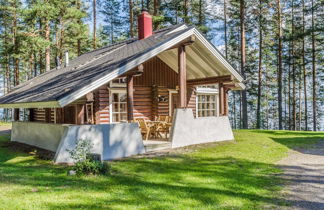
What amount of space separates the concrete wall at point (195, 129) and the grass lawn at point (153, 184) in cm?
143

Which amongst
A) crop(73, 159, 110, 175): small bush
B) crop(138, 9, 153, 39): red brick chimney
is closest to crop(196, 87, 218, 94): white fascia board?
crop(138, 9, 153, 39): red brick chimney

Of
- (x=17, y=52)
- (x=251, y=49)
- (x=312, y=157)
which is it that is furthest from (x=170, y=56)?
(x=251, y=49)

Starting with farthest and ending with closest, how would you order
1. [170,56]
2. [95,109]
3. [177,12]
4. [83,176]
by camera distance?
[177,12] → [170,56] → [95,109] → [83,176]

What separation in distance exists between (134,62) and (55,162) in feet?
11.6

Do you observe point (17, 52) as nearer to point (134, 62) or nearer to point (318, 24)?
point (134, 62)

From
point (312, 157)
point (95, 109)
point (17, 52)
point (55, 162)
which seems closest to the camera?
point (55, 162)

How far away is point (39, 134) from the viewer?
33.3ft

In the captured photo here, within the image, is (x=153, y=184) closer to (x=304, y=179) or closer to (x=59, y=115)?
(x=304, y=179)

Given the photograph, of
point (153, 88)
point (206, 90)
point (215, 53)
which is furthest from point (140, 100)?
point (206, 90)

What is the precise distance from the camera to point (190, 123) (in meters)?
9.56

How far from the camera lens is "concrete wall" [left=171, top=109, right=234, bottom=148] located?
9086 millimetres

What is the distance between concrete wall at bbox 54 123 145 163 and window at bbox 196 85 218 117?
726 cm

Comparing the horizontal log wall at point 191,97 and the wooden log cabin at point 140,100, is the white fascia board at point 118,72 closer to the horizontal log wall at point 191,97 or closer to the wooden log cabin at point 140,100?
the wooden log cabin at point 140,100

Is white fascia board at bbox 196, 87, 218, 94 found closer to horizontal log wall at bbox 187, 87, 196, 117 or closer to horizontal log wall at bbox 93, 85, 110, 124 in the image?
horizontal log wall at bbox 187, 87, 196, 117
